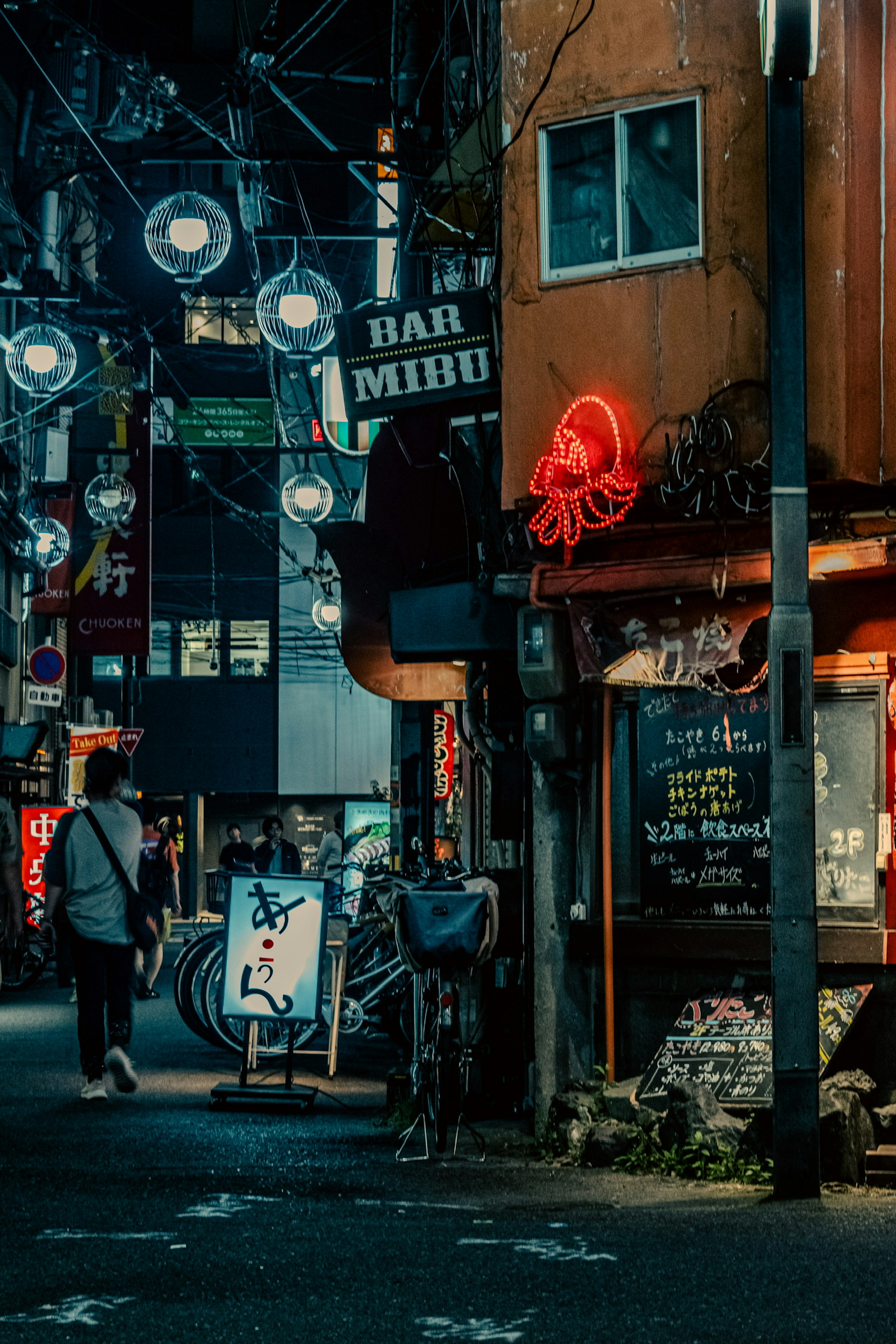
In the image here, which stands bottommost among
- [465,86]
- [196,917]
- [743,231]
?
[196,917]

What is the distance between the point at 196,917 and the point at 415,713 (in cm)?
2209

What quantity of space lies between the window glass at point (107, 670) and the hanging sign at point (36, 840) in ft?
71.4

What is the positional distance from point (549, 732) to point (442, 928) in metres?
1.46

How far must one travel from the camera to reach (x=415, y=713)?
1942 cm

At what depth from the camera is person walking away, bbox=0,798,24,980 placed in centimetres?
1691

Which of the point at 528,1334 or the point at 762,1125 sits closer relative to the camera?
the point at 528,1334

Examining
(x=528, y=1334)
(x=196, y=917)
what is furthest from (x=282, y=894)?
(x=196, y=917)

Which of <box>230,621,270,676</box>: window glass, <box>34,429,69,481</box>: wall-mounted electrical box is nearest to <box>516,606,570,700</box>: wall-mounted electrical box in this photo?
<box>34,429,69,481</box>: wall-mounted electrical box

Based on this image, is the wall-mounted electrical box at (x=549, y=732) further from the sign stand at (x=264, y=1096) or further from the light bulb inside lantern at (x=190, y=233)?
the light bulb inside lantern at (x=190, y=233)

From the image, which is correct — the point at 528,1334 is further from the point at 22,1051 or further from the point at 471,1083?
the point at 22,1051

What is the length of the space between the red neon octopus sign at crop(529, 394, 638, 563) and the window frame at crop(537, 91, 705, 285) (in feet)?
2.74

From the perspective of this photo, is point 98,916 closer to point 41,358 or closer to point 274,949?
point 274,949

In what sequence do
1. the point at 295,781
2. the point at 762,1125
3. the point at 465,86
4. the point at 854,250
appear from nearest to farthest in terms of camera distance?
1. the point at 762,1125
2. the point at 854,250
3. the point at 465,86
4. the point at 295,781

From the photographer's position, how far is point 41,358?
16.6 m
